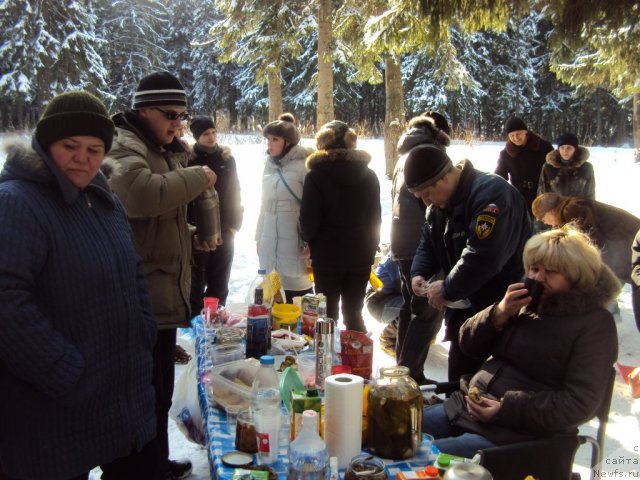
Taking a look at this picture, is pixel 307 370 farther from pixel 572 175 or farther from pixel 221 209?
pixel 572 175

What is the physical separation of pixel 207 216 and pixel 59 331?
1381 mm

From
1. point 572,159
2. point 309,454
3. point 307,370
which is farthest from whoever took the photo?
point 572,159

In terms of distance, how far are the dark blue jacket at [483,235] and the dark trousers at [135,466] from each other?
67.2 inches

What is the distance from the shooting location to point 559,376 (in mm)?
2312

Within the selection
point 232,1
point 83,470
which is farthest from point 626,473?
point 232,1

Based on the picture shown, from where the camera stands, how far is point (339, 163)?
4.17m

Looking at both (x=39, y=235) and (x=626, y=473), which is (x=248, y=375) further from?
(x=626, y=473)

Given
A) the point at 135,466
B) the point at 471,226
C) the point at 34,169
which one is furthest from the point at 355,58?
the point at 135,466

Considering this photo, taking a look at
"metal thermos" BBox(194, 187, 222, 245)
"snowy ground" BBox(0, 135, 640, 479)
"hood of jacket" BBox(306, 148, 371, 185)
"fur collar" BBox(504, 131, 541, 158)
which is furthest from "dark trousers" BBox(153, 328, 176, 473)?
"fur collar" BBox(504, 131, 541, 158)

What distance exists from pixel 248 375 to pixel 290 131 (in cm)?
261

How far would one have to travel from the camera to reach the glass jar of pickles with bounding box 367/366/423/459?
1.87m

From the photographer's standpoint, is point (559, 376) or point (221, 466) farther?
point (559, 376)

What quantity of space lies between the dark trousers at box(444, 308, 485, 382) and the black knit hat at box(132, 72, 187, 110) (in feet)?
6.43

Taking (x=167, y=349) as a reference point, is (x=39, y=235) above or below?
above
